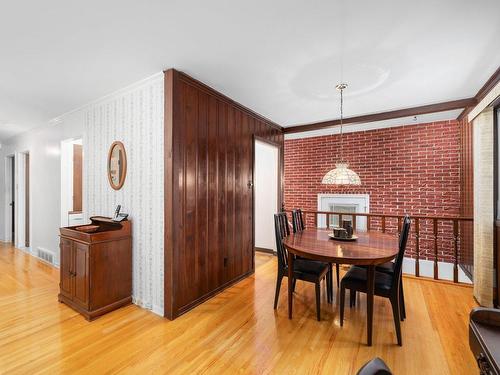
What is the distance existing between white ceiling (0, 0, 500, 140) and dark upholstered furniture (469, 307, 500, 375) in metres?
1.81

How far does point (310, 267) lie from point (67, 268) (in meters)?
2.66

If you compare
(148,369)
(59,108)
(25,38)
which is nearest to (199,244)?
(148,369)

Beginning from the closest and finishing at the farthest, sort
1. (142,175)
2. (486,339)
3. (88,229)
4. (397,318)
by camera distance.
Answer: (486,339) < (397,318) < (142,175) < (88,229)

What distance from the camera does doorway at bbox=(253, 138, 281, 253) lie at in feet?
15.6

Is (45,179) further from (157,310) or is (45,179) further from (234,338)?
(234,338)

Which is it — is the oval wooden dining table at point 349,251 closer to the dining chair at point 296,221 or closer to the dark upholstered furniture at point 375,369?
the dining chair at point 296,221

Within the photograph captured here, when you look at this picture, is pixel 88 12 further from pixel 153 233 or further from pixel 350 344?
pixel 350 344

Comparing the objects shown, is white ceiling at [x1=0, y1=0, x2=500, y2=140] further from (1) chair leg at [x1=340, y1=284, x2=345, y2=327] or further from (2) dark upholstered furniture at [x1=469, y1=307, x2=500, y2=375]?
(1) chair leg at [x1=340, y1=284, x2=345, y2=327]

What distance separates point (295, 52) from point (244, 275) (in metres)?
2.91

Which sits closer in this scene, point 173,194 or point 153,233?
point 173,194

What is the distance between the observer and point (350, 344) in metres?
2.04

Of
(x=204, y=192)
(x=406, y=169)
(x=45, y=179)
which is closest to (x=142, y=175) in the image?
(x=204, y=192)

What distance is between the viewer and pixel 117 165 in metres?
2.95

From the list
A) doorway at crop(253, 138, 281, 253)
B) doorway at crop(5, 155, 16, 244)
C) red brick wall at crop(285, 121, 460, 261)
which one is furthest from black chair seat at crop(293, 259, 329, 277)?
doorway at crop(5, 155, 16, 244)
